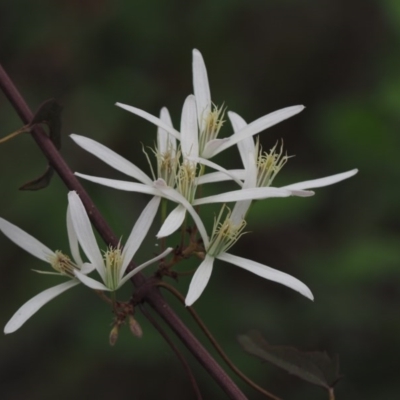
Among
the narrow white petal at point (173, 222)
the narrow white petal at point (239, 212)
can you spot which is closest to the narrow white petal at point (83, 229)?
the narrow white petal at point (173, 222)

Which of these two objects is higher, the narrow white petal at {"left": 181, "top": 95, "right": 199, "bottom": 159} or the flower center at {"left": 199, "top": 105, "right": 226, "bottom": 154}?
the narrow white petal at {"left": 181, "top": 95, "right": 199, "bottom": 159}

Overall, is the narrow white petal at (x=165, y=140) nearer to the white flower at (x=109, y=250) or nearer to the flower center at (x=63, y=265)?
the white flower at (x=109, y=250)

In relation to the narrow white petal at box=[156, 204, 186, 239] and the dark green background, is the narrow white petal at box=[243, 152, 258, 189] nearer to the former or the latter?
the narrow white petal at box=[156, 204, 186, 239]

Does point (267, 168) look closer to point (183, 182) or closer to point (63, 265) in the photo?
point (183, 182)

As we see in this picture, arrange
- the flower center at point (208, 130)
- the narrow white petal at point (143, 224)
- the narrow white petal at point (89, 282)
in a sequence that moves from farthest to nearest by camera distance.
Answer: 1. the flower center at point (208, 130)
2. the narrow white petal at point (143, 224)
3. the narrow white petal at point (89, 282)

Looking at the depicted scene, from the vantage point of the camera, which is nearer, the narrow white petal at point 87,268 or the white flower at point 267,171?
the narrow white petal at point 87,268

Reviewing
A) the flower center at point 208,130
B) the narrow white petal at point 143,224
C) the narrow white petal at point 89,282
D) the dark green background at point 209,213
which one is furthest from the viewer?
the dark green background at point 209,213

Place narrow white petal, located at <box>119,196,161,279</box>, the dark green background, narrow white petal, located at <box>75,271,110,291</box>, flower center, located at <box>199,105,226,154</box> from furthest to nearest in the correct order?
the dark green background, flower center, located at <box>199,105,226,154</box>, narrow white petal, located at <box>119,196,161,279</box>, narrow white petal, located at <box>75,271,110,291</box>

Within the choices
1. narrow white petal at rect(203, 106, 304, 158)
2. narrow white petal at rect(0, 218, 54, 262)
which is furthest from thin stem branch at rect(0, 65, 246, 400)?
narrow white petal at rect(203, 106, 304, 158)

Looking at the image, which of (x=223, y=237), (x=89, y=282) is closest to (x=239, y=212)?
(x=223, y=237)
